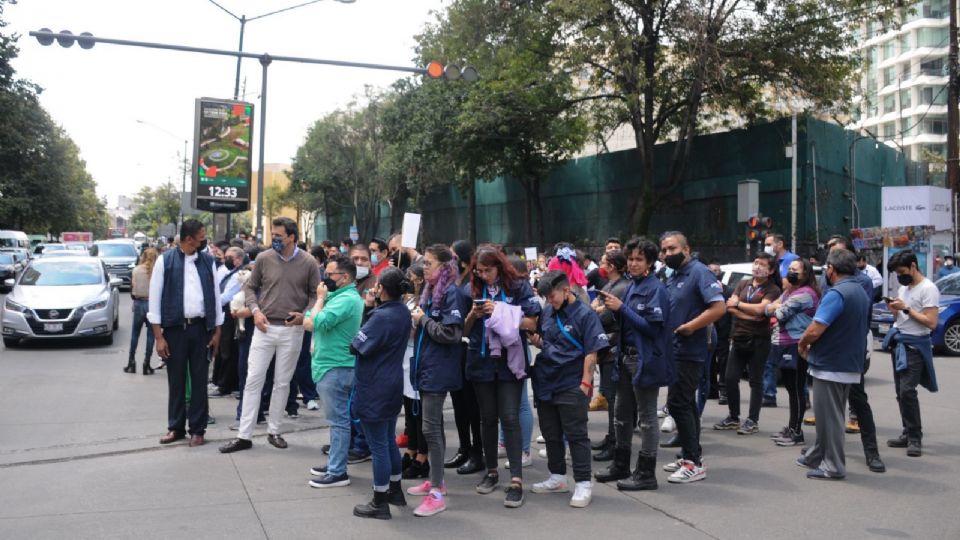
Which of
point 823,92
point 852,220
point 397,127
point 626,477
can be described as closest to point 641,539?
point 626,477

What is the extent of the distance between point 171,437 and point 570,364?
13.4 feet

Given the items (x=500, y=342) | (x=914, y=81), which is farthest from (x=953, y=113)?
(x=914, y=81)

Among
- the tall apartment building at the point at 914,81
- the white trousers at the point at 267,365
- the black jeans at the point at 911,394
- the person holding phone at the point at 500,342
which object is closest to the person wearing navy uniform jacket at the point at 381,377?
the person holding phone at the point at 500,342

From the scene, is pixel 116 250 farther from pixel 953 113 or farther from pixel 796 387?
pixel 796 387

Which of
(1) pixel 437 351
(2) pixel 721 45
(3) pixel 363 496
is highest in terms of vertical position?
(2) pixel 721 45

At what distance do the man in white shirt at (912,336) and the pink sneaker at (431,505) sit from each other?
4435mm

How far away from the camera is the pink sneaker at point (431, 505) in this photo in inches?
223

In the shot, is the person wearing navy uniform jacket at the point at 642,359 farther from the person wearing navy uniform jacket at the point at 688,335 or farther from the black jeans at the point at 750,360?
the black jeans at the point at 750,360

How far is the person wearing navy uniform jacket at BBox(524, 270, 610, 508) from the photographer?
591 cm

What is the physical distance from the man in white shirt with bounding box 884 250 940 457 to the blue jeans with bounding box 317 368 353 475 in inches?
196

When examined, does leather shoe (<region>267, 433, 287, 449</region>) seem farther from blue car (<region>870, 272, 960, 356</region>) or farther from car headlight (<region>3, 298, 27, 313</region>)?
blue car (<region>870, 272, 960, 356</region>)

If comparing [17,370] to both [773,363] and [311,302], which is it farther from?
[773,363]

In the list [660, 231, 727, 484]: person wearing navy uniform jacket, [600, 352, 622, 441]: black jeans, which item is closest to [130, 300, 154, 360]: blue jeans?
[600, 352, 622, 441]: black jeans

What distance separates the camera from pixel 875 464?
6871 mm
